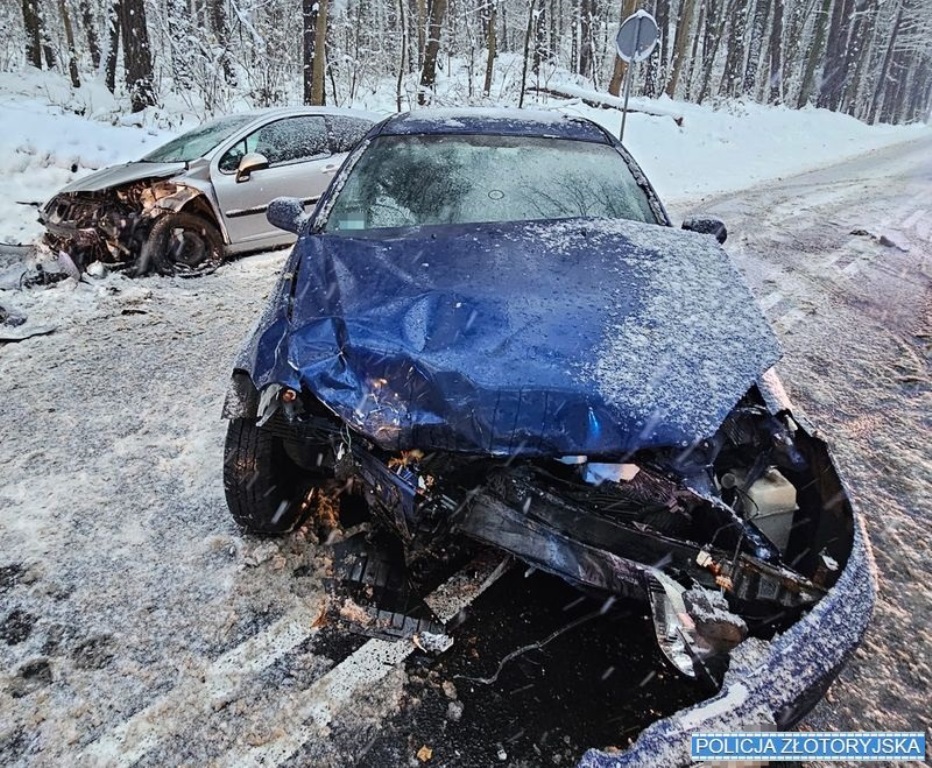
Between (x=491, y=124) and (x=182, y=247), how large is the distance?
389 centimetres

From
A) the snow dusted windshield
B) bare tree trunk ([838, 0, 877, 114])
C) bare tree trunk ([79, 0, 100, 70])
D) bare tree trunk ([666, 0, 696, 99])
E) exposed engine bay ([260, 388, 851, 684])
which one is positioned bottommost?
exposed engine bay ([260, 388, 851, 684])

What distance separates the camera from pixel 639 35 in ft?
30.7

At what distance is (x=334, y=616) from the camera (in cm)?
235

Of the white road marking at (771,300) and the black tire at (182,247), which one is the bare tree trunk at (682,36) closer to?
the white road marking at (771,300)

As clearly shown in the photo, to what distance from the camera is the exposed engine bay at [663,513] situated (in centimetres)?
173

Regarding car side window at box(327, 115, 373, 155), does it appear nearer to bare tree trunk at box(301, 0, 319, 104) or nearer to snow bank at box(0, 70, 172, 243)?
snow bank at box(0, 70, 172, 243)

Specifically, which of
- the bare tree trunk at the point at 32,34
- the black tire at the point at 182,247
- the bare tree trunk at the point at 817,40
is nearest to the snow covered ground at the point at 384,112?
the bare tree trunk at the point at 32,34

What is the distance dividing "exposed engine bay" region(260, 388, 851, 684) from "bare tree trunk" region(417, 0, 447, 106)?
1464cm

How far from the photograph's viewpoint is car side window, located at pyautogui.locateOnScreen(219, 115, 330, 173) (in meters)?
6.37

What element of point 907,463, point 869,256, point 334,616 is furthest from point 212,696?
point 869,256

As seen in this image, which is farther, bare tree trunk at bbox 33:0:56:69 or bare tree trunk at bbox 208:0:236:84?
bare tree trunk at bbox 33:0:56:69

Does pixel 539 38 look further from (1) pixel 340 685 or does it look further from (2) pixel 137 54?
(1) pixel 340 685

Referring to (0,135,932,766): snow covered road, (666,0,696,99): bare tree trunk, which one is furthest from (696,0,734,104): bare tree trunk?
(0,135,932,766): snow covered road
